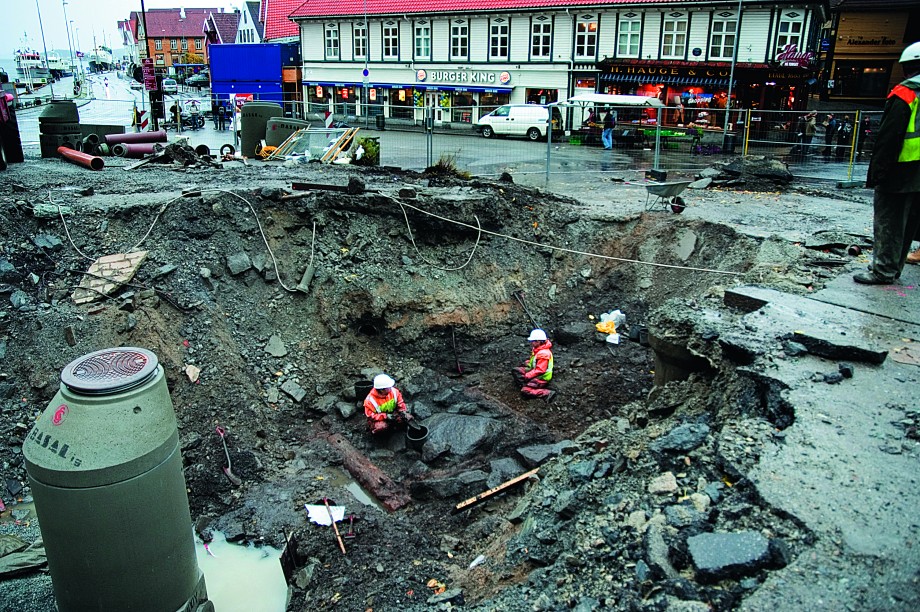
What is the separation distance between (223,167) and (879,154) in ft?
41.1

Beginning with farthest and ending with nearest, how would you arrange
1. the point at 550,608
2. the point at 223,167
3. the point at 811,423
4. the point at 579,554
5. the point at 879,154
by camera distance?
the point at 223,167
the point at 879,154
the point at 811,423
the point at 579,554
the point at 550,608

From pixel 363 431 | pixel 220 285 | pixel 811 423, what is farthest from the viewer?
pixel 220 285

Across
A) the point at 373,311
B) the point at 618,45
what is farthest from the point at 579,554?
the point at 618,45

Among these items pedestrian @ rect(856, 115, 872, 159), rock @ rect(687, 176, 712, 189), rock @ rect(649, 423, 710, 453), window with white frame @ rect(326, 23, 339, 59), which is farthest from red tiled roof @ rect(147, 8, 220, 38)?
rock @ rect(649, 423, 710, 453)

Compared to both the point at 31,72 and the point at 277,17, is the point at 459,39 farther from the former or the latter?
the point at 31,72

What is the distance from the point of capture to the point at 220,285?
31.6ft

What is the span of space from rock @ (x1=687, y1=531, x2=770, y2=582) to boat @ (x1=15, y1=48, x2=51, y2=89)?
193ft

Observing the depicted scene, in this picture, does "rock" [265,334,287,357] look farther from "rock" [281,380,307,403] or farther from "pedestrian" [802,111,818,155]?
"pedestrian" [802,111,818,155]

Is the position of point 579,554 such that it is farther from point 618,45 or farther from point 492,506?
point 618,45

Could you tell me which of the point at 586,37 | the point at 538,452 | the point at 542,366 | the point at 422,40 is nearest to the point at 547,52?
the point at 586,37

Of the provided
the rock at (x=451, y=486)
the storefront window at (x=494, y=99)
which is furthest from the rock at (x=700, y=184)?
the storefront window at (x=494, y=99)

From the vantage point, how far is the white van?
27609mm

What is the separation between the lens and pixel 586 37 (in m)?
33.6

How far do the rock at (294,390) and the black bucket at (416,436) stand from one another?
69.8 inches
